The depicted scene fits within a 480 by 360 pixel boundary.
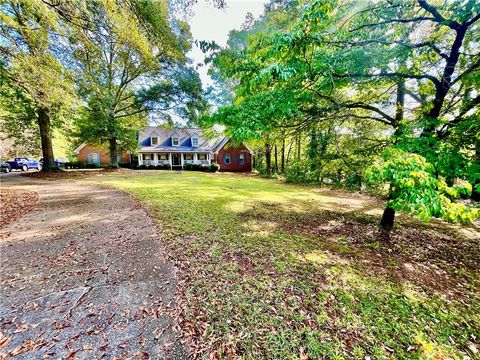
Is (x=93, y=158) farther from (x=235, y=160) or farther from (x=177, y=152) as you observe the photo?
(x=235, y=160)

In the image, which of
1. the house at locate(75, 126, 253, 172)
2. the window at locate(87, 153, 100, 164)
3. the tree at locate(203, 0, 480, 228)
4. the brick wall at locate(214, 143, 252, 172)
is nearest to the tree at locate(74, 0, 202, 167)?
the tree at locate(203, 0, 480, 228)

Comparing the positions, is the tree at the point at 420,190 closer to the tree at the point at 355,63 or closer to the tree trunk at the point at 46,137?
the tree at the point at 355,63

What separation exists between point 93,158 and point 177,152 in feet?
41.3

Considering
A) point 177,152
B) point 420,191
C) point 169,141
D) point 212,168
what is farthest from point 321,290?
point 169,141

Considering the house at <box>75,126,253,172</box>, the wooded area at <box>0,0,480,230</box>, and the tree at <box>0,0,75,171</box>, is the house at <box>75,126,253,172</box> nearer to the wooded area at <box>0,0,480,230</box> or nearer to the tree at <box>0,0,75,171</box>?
the wooded area at <box>0,0,480,230</box>

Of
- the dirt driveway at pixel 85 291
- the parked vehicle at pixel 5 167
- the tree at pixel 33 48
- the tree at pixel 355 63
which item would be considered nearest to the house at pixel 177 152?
the parked vehicle at pixel 5 167

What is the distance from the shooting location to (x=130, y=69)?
1802cm

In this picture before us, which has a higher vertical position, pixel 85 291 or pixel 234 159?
pixel 234 159

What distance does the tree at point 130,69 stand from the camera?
255 inches

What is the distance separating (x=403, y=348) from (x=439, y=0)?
7397 mm

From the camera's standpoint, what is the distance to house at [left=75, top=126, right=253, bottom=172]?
2897 cm

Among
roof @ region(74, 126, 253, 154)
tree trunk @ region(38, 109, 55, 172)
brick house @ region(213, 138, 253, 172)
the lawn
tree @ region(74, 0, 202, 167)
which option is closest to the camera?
the lawn

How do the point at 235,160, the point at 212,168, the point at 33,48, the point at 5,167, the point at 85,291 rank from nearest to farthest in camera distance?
the point at 85,291 < the point at 33,48 < the point at 5,167 < the point at 212,168 < the point at 235,160

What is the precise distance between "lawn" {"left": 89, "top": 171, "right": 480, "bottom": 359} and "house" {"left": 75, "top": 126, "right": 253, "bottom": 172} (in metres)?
23.7
